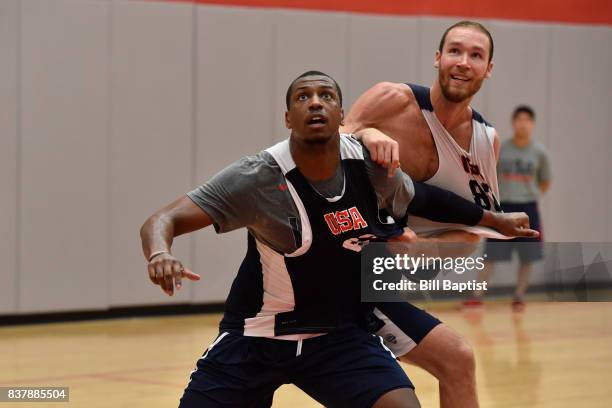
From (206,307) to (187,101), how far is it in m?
2.14

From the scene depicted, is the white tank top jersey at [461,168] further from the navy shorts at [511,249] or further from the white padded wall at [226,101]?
the white padded wall at [226,101]

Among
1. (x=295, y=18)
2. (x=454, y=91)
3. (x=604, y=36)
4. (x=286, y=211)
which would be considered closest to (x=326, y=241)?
(x=286, y=211)

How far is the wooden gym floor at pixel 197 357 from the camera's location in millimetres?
7445

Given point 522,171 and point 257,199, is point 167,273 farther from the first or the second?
point 522,171

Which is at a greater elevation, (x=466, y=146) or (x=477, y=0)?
(x=477, y=0)

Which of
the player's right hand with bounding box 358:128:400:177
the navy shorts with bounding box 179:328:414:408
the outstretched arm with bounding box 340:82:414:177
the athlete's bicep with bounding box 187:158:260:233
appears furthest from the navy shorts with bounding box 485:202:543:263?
the athlete's bicep with bounding box 187:158:260:233

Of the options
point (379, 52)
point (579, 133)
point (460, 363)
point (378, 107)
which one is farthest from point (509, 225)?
point (579, 133)

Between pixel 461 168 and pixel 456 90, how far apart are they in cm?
40

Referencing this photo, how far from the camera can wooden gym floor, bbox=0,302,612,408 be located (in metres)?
7.45

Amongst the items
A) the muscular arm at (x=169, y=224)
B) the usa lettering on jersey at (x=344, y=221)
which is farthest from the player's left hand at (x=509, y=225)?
the muscular arm at (x=169, y=224)

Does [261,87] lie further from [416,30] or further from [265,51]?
[416,30]

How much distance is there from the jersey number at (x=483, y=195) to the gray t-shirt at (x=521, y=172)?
6.15m

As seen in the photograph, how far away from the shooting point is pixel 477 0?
13.0 metres

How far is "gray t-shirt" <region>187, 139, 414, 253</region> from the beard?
106 centimetres
